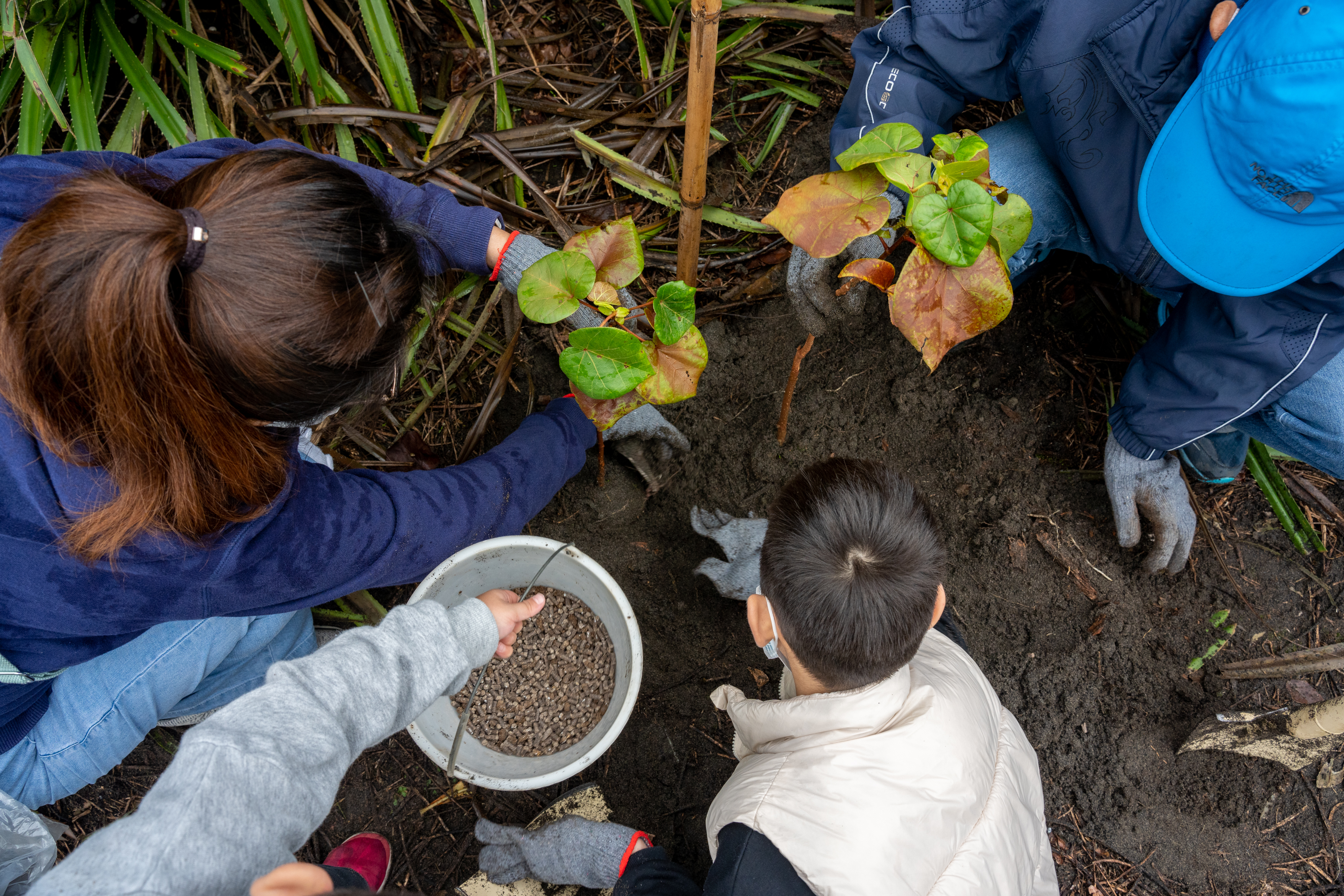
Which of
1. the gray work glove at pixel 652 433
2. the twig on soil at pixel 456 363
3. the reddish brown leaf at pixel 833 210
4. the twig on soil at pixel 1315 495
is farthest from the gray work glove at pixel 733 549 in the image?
the twig on soil at pixel 1315 495

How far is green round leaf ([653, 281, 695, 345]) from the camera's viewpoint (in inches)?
44.3

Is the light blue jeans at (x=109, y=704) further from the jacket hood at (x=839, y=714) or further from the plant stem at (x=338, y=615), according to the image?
the jacket hood at (x=839, y=714)

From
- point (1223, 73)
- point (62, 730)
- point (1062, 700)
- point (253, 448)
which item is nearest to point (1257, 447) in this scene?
point (1062, 700)

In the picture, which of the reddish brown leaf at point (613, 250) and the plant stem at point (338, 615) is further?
the plant stem at point (338, 615)

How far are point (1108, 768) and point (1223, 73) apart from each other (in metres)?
1.48

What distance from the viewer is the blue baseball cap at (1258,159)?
104 centimetres

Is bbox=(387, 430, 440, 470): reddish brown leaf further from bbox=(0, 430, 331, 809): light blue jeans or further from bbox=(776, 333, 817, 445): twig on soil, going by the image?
bbox=(776, 333, 817, 445): twig on soil

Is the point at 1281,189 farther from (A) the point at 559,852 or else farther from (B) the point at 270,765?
→ (A) the point at 559,852

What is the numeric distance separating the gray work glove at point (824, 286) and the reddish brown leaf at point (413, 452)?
101 cm

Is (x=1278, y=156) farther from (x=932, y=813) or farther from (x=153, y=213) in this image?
(x=153, y=213)

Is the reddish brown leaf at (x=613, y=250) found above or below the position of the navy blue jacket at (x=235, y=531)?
above

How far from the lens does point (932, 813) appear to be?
3.55ft

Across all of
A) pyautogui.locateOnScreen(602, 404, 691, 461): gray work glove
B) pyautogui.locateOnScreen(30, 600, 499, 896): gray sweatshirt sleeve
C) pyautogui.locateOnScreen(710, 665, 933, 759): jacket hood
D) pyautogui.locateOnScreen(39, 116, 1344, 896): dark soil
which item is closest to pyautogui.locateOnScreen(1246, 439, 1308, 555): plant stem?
pyautogui.locateOnScreen(39, 116, 1344, 896): dark soil

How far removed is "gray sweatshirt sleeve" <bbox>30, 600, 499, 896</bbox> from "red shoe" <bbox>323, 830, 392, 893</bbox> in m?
0.84
